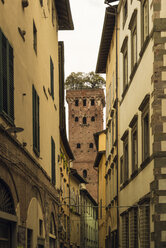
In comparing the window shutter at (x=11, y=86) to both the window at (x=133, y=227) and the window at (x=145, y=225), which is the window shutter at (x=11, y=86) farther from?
the window at (x=133, y=227)

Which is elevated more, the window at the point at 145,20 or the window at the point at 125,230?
the window at the point at 145,20

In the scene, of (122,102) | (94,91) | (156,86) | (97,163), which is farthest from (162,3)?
(94,91)

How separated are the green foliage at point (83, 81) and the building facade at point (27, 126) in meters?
82.8

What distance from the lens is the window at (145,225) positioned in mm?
16359

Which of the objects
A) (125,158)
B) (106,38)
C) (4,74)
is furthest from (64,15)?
(4,74)

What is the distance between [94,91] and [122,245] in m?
80.6

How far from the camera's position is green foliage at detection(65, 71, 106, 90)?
10600 cm

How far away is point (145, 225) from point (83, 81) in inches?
3553

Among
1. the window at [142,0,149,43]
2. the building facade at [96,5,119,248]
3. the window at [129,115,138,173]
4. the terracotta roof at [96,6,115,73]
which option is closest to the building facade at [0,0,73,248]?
the window at [129,115,138,173]

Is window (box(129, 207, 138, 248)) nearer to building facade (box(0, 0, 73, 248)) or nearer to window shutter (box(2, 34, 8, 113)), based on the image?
building facade (box(0, 0, 73, 248))

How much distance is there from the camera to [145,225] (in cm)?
1658

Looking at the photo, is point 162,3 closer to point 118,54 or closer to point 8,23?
point 8,23

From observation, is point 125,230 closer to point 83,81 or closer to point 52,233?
point 52,233

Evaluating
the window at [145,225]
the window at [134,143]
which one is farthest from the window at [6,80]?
the window at [134,143]
